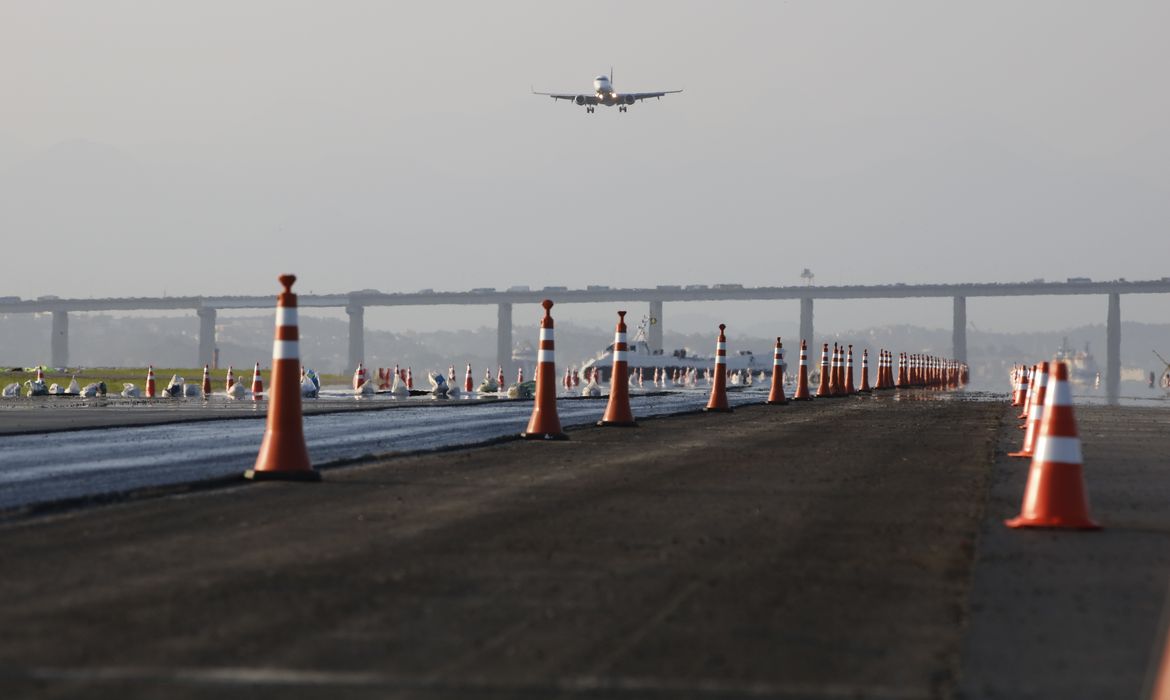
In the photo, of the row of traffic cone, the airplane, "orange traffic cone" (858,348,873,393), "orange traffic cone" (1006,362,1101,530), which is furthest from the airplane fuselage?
"orange traffic cone" (1006,362,1101,530)

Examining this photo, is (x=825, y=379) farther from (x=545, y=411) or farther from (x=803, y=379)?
(x=545, y=411)

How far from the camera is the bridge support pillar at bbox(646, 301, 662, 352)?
7234 inches

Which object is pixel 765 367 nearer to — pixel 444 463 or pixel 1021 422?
pixel 1021 422

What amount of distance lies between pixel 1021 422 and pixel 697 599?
1748 centimetres

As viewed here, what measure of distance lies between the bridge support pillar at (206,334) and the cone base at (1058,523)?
6792 inches

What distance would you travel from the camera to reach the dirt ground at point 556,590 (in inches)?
179

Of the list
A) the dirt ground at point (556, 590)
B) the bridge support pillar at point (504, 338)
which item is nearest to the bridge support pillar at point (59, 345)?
the bridge support pillar at point (504, 338)

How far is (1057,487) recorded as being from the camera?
8727 millimetres

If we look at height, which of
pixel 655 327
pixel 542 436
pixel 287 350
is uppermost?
pixel 655 327

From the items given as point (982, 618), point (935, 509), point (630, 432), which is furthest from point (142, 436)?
point (982, 618)

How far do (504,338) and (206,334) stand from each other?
3194 cm

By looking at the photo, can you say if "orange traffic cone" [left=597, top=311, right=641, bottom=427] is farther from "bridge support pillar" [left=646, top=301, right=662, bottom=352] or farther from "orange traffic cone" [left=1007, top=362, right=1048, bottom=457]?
"bridge support pillar" [left=646, top=301, right=662, bottom=352]

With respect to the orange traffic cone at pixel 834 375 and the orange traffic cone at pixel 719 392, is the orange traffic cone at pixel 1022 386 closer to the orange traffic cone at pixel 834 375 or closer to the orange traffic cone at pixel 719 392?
the orange traffic cone at pixel 719 392

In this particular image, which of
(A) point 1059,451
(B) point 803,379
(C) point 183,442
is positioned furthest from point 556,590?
(B) point 803,379
